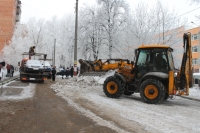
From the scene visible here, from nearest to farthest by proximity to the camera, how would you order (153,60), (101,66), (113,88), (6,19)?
1. (153,60)
2. (113,88)
3. (101,66)
4. (6,19)

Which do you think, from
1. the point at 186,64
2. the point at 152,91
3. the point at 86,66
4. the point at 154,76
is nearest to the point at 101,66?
the point at 86,66

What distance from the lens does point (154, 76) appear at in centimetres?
998

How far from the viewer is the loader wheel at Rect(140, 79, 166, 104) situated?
970 centimetres

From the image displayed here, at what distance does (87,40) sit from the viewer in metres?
29.6

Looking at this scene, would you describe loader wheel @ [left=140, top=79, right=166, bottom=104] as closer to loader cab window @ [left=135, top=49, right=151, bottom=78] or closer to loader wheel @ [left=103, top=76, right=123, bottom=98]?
loader cab window @ [left=135, top=49, right=151, bottom=78]

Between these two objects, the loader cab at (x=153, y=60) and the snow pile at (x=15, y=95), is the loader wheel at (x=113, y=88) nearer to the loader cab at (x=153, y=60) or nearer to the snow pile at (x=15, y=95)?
the loader cab at (x=153, y=60)

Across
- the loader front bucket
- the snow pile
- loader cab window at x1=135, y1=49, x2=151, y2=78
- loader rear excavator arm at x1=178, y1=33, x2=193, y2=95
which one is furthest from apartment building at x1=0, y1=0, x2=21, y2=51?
loader rear excavator arm at x1=178, y1=33, x2=193, y2=95

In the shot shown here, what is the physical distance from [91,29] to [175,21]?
986 centimetres

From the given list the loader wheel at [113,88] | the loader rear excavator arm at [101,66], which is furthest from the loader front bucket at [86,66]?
the loader wheel at [113,88]

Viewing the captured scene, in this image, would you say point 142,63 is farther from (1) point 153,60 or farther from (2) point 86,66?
(2) point 86,66

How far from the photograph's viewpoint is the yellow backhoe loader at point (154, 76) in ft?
32.2

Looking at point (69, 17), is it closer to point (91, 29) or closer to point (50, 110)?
point (91, 29)

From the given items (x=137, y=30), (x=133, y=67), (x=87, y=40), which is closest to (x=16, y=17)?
(x=87, y=40)

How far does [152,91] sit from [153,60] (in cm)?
145
